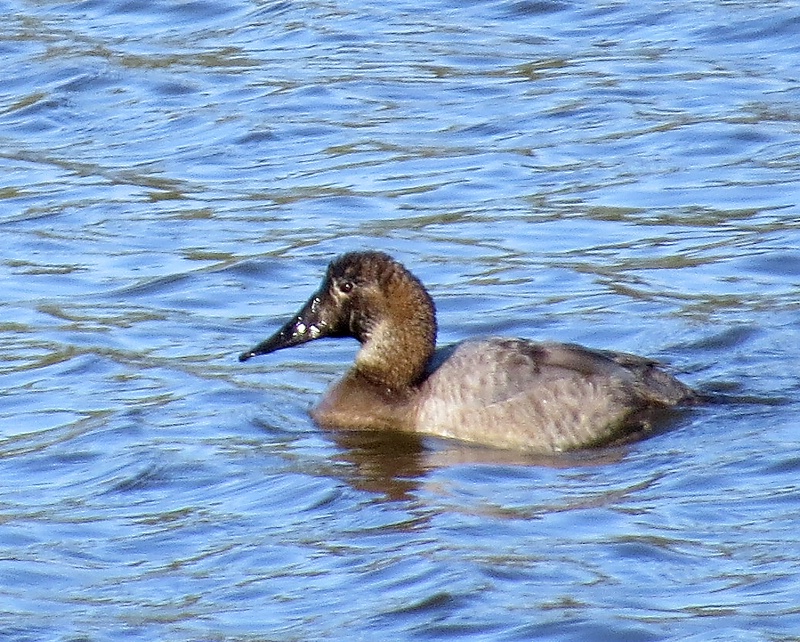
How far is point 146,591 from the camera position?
6.63 meters

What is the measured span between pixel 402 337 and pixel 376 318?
0.63 feet

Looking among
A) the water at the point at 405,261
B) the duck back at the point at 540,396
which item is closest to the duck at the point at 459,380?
the duck back at the point at 540,396

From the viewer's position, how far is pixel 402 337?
896 centimetres

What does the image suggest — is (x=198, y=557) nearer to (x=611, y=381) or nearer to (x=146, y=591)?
(x=146, y=591)

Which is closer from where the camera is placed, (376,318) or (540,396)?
(540,396)

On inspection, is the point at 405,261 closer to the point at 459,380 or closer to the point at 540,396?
the point at 459,380

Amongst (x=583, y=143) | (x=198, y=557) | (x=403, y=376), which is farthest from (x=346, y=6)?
(x=198, y=557)

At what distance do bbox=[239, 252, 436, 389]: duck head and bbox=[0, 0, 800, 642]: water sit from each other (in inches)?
15.0

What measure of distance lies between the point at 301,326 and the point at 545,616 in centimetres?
339

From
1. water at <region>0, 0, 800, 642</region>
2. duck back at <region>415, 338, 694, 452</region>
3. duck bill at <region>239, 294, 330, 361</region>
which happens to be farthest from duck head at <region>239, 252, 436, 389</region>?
water at <region>0, 0, 800, 642</region>

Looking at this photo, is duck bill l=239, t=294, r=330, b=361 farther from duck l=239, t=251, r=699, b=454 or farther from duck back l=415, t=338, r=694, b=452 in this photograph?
duck back l=415, t=338, r=694, b=452

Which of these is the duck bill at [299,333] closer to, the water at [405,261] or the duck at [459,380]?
the duck at [459,380]

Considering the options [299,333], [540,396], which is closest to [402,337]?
[299,333]

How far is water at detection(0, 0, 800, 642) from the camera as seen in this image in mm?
6559
